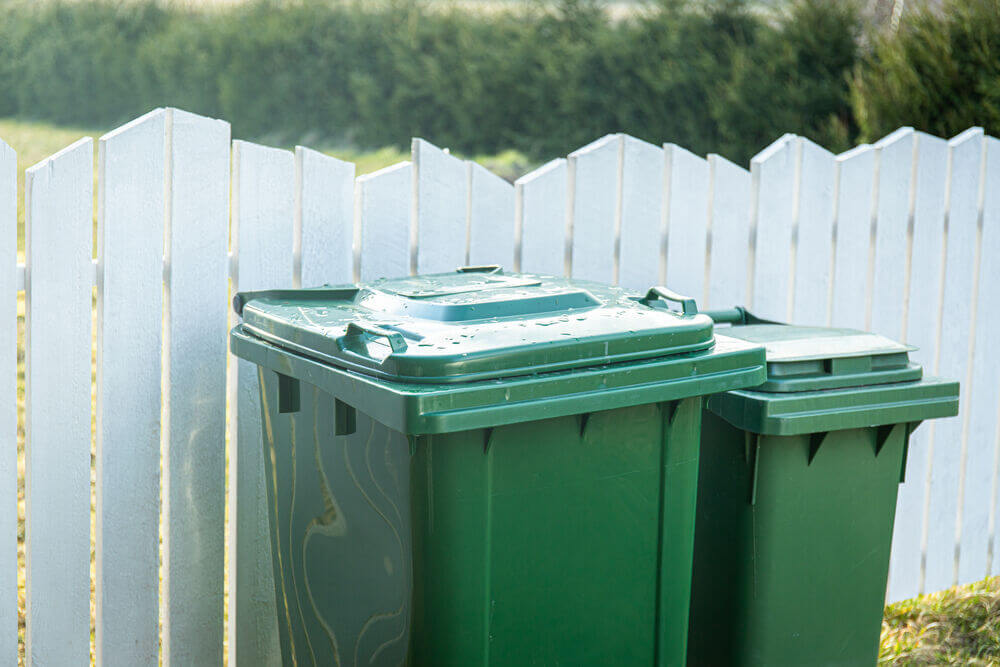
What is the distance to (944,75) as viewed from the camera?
221 inches

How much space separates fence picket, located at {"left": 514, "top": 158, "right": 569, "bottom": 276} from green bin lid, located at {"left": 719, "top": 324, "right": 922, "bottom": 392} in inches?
24.6

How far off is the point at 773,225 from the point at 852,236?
380 mm

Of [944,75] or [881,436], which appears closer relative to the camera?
[881,436]

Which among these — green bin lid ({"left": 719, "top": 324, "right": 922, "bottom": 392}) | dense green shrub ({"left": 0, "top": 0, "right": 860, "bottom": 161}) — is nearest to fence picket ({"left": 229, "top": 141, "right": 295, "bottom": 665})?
green bin lid ({"left": 719, "top": 324, "right": 922, "bottom": 392})

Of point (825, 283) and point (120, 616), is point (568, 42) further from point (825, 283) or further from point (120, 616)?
point (120, 616)

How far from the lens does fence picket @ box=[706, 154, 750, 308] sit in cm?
344

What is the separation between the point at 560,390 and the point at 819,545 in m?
1.00

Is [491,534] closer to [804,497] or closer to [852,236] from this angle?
[804,497]

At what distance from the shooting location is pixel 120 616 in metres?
2.71

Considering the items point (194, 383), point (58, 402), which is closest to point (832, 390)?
point (194, 383)

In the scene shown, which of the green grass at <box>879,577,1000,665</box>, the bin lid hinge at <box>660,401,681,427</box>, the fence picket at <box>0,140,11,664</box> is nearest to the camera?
the bin lid hinge at <box>660,401,681,427</box>

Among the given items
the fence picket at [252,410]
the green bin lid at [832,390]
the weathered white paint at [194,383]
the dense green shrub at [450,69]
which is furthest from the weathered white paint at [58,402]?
the dense green shrub at [450,69]

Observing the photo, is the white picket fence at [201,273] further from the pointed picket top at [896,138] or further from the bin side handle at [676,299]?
the bin side handle at [676,299]

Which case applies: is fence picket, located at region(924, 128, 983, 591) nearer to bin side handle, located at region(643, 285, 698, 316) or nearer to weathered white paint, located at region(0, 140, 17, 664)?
bin side handle, located at region(643, 285, 698, 316)
